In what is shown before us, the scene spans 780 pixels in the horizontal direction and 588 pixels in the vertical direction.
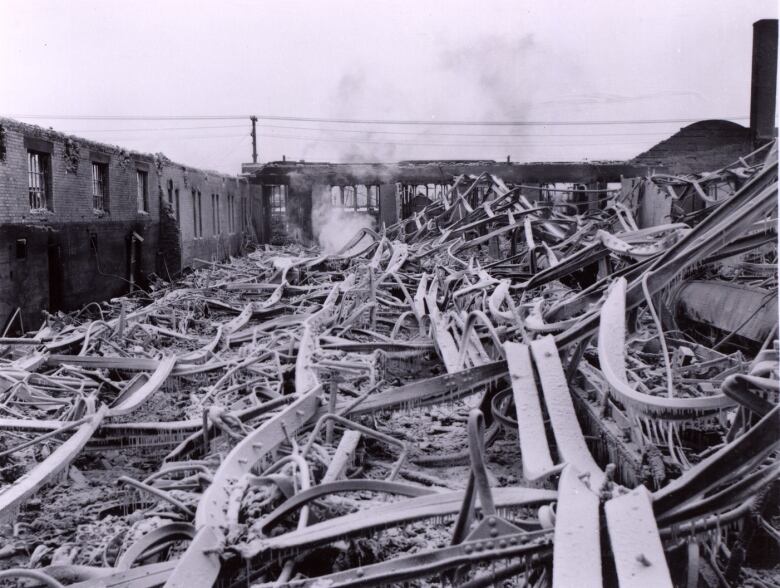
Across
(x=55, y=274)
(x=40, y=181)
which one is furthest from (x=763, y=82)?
(x=55, y=274)

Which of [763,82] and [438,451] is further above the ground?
[763,82]

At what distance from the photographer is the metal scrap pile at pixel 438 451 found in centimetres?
186

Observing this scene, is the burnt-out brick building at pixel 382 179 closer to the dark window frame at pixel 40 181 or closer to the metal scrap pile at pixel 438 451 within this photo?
the dark window frame at pixel 40 181

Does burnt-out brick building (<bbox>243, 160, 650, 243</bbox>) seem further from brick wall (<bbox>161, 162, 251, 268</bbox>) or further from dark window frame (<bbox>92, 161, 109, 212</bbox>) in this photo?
dark window frame (<bbox>92, 161, 109, 212</bbox>)

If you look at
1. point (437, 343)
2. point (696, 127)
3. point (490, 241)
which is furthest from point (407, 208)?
point (437, 343)

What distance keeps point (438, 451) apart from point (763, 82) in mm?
28762

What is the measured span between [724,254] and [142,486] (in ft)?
10.9

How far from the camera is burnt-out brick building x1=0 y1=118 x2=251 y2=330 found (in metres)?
10.6

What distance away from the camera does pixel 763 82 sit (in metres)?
27.0

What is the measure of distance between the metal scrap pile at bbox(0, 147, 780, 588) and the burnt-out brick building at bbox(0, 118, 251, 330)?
5.02 meters

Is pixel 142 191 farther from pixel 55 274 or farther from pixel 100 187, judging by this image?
pixel 55 274

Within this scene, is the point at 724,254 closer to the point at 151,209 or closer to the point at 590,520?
the point at 590,520

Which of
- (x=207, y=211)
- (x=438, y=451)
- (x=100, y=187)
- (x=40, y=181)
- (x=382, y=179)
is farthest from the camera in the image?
(x=382, y=179)

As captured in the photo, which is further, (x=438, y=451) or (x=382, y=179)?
(x=382, y=179)
